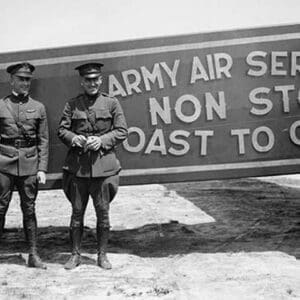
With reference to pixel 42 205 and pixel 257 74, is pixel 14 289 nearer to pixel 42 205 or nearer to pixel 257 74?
pixel 257 74

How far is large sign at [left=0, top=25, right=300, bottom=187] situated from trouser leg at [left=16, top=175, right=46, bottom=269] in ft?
2.35

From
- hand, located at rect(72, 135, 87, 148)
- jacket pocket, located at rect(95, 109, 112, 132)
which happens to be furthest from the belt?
jacket pocket, located at rect(95, 109, 112, 132)

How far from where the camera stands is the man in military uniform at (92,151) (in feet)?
17.4

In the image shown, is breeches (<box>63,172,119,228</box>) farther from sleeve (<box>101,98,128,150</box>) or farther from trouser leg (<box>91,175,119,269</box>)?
sleeve (<box>101,98,128,150</box>)

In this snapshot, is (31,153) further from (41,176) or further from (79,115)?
(79,115)

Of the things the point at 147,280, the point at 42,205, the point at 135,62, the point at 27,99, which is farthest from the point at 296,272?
the point at 42,205

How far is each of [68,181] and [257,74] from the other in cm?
263

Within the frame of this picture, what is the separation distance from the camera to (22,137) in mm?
5352

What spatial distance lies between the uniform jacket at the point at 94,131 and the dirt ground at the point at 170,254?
111 cm

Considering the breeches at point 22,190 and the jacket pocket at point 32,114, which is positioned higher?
the jacket pocket at point 32,114

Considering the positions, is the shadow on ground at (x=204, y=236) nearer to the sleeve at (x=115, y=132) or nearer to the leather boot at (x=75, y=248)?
the leather boot at (x=75, y=248)

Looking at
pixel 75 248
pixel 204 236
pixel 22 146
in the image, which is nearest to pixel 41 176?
pixel 22 146

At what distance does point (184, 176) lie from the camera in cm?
604

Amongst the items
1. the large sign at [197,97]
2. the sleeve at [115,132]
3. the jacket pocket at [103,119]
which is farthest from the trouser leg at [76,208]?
the large sign at [197,97]
